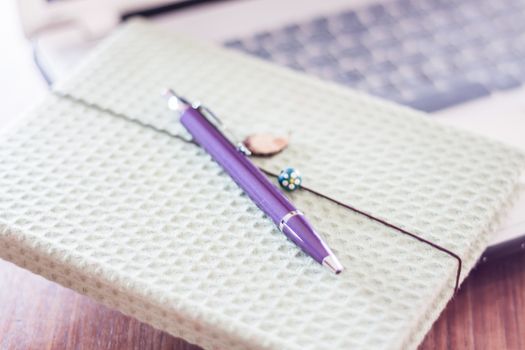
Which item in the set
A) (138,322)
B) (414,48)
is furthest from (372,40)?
(138,322)

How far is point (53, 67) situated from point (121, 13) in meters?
0.08

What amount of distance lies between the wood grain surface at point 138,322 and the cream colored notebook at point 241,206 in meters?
0.08

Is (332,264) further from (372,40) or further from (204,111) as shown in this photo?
(372,40)

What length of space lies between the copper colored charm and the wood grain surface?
0.49 feet

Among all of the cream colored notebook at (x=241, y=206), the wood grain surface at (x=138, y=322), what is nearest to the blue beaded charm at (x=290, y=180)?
the cream colored notebook at (x=241, y=206)

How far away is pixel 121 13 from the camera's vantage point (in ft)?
2.15

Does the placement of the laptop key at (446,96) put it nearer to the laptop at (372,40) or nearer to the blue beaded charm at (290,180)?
the laptop at (372,40)

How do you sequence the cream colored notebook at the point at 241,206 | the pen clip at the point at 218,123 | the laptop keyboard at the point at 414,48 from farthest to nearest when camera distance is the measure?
1. the laptop keyboard at the point at 414,48
2. the pen clip at the point at 218,123
3. the cream colored notebook at the point at 241,206

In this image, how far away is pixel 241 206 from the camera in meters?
0.47

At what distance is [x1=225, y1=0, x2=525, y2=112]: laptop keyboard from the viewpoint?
0.62m

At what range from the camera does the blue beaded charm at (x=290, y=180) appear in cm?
48

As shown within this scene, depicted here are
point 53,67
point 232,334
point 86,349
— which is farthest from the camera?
point 53,67

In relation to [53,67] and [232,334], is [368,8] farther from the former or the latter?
[232,334]

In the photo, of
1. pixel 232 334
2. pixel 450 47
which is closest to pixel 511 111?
pixel 450 47
